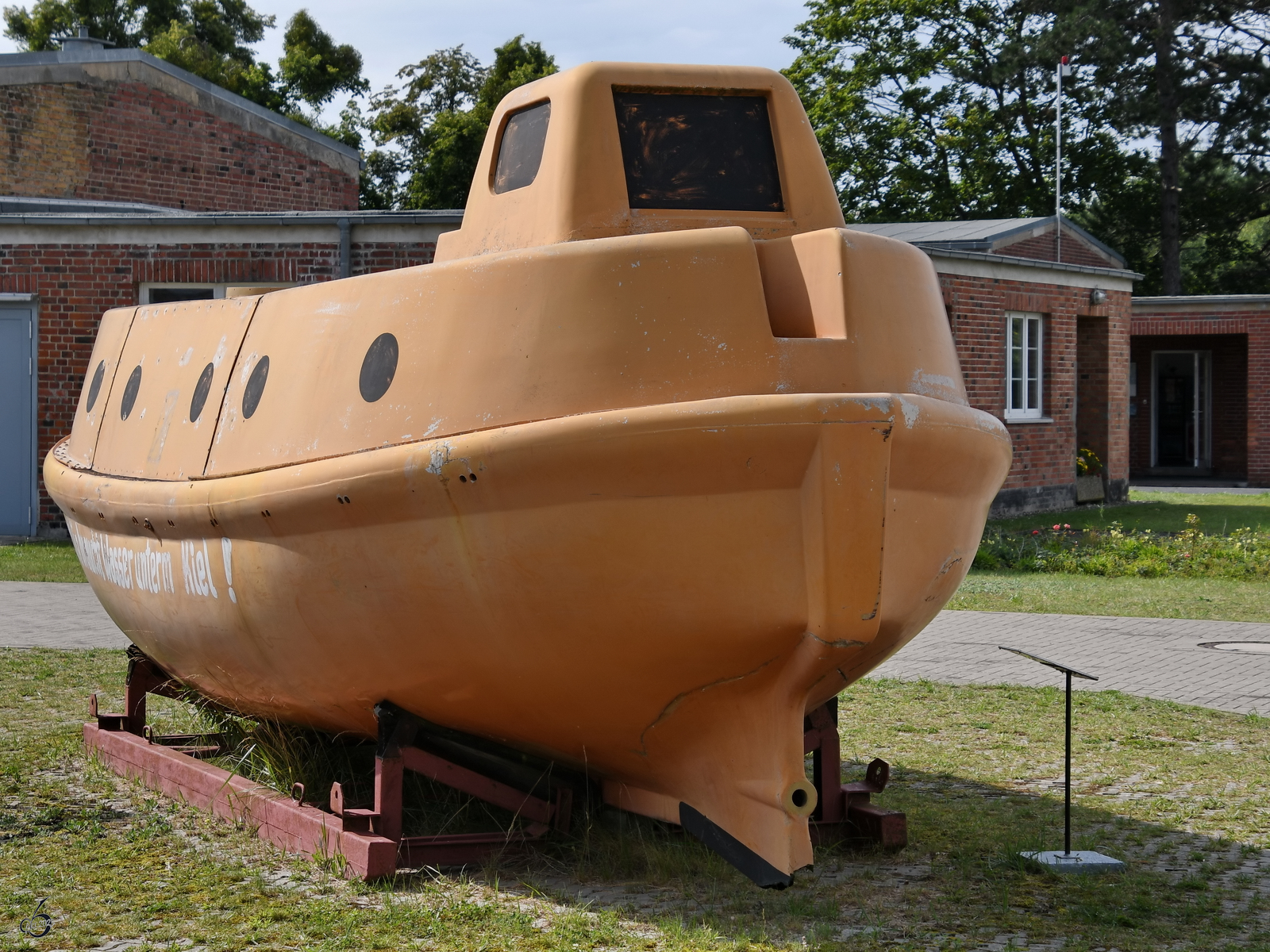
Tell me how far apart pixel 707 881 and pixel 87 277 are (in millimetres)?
12405

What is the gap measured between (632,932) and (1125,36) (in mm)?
37238

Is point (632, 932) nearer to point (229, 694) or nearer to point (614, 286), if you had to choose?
point (614, 286)

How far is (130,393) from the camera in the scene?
6234 millimetres

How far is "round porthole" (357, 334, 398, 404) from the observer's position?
437cm

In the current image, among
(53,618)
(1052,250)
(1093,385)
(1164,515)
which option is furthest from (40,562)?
(1052,250)

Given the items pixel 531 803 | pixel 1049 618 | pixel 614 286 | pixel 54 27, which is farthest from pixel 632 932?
pixel 54 27

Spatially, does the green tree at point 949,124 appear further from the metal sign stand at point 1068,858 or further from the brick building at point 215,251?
the metal sign stand at point 1068,858

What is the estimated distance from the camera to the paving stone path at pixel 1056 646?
820 centimetres

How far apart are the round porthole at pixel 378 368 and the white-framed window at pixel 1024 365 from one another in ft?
50.1

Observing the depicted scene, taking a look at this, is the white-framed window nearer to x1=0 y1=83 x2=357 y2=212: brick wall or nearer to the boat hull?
x1=0 y1=83 x2=357 y2=212: brick wall

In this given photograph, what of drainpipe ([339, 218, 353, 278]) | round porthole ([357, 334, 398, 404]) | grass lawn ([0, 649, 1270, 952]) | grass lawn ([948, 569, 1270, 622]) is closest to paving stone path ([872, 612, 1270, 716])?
grass lawn ([948, 569, 1270, 622])

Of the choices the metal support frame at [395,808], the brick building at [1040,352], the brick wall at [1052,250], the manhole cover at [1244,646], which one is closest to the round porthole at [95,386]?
the metal support frame at [395,808]

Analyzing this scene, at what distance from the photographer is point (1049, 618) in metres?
10.8

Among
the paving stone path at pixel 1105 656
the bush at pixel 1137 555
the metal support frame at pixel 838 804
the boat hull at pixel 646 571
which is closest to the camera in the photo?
the boat hull at pixel 646 571
